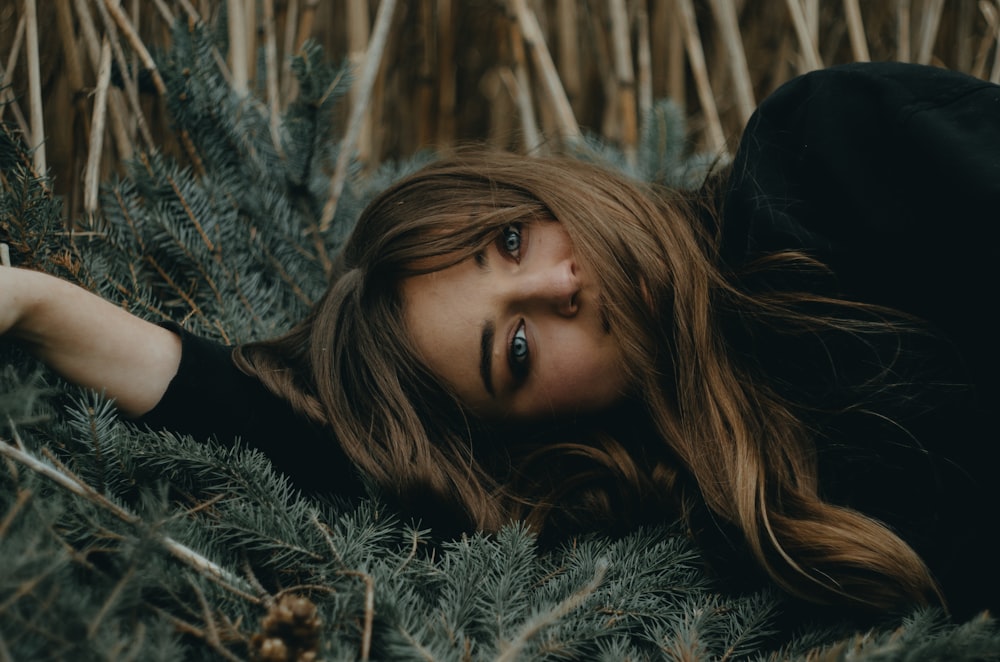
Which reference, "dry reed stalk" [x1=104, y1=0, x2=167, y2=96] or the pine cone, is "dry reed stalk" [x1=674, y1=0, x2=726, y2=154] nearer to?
"dry reed stalk" [x1=104, y1=0, x2=167, y2=96]

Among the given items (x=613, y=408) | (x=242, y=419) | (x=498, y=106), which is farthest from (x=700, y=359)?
(x=498, y=106)

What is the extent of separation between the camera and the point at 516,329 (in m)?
0.83

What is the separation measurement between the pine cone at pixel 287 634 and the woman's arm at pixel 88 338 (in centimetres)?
39

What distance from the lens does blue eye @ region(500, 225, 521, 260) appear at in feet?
2.86

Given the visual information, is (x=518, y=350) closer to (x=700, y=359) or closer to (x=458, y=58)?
(x=700, y=359)

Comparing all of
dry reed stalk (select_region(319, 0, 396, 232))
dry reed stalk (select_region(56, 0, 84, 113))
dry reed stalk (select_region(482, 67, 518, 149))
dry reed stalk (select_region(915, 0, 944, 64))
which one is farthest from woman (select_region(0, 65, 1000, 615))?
dry reed stalk (select_region(482, 67, 518, 149))

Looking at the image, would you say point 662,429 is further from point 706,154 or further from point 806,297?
point 706,154

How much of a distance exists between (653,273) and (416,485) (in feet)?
1.20

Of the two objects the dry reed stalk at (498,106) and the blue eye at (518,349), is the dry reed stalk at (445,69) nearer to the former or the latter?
the dry reed stalk at (498,106)

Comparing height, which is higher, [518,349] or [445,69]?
[445,69]

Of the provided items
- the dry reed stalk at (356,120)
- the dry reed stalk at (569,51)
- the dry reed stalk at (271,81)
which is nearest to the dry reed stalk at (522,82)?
the dry reed stalk at (569,51)

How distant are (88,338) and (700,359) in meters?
0.65

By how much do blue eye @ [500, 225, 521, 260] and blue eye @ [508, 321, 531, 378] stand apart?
9 cm

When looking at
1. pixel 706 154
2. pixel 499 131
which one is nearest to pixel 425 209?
pixel 706 154
